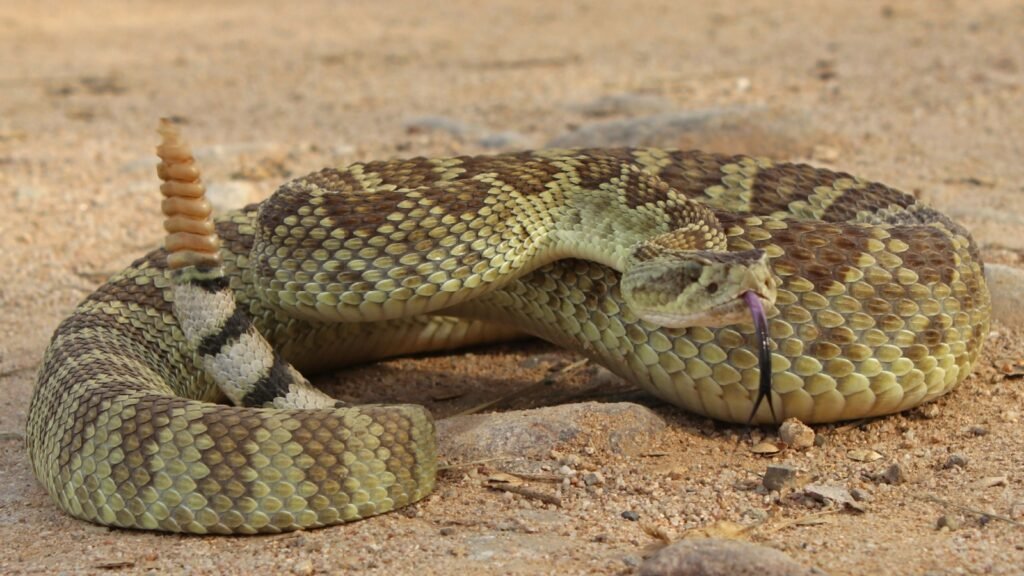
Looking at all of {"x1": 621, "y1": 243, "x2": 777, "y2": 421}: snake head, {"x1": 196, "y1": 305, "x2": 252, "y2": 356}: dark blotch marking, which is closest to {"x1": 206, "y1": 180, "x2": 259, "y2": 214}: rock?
{"x1": 196, "y1": 305, "x2": 252, "y2": 356}: dark blotch marking

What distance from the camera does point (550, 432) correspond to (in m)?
5.23

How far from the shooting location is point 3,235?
8734 mm

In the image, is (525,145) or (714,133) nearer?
(714,133)

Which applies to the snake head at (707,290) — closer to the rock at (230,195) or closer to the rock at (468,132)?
the rock at (230,195)

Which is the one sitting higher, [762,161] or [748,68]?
[762,161]

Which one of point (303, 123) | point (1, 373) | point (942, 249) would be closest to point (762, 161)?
point (942, 249)

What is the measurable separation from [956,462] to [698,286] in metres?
1.25

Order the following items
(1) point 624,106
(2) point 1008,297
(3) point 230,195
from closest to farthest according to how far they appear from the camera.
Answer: (2) point 1008,297, (3) point 230,195, (1) point 624,106

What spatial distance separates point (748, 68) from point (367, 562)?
987 centimetres

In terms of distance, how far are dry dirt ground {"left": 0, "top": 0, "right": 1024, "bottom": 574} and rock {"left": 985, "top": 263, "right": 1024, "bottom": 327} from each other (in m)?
0.10

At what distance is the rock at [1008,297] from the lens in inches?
251

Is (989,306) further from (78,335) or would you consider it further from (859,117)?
(859,117)

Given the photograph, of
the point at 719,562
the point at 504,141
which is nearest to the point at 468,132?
the point at 504,141

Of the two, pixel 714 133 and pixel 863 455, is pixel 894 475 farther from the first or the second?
pixel 714 133
